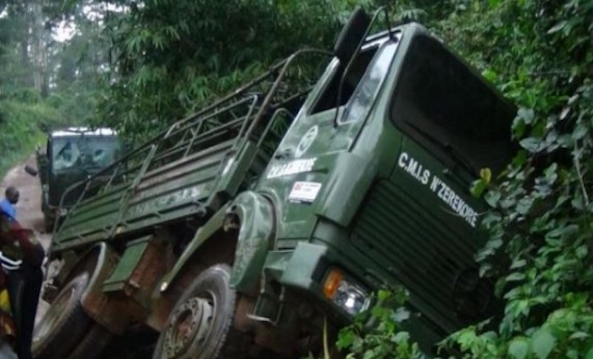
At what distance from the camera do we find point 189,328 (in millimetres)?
5152

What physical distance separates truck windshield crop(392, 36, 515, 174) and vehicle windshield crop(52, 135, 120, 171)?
12425 millimetres

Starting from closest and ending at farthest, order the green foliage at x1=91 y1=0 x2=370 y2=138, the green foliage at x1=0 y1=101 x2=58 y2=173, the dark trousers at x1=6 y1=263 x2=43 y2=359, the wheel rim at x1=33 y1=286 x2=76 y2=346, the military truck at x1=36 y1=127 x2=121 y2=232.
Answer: the dark trousers at x1=6 y1=263 x2=43 y2=359 < the wheel rim at x1=33 y1=286 x2=76 y2=346 < the green foliage at x1=91 y1=0 x2=370 y2=138 < the military truck at x1=36 y1=127 x2=121 y2=232 < the green foliage at x1=0 y1=101 x2=58 y2=173

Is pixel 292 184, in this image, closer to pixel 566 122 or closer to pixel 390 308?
pixel 390 308

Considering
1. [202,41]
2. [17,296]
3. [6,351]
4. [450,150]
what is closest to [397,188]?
[450,150]

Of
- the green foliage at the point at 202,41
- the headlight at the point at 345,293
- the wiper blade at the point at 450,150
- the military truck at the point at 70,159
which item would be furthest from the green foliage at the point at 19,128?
the headlight at the point at 345,293

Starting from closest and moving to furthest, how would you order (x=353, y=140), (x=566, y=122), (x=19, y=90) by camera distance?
(x=566, y=122) < (x=353, y=140) < (x=19, y=90)

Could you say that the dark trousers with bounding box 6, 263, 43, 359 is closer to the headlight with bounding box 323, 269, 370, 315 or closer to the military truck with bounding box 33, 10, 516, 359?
the military truck with bounding box 33, 10, 516, 359

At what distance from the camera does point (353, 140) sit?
4957mm

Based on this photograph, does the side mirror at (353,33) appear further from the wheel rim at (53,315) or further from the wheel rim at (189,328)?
the wheel rim at (53,315)

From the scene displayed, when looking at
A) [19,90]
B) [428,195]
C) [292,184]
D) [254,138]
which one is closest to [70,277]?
[254,138]

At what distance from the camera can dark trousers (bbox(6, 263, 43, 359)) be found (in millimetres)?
6637

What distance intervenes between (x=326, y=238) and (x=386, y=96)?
0.88m

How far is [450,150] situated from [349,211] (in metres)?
0.79

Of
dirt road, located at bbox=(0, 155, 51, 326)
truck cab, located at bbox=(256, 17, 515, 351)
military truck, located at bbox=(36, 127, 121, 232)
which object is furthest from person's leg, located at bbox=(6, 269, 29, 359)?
military truck, located at bbox=(36, 127, 121, 232)
